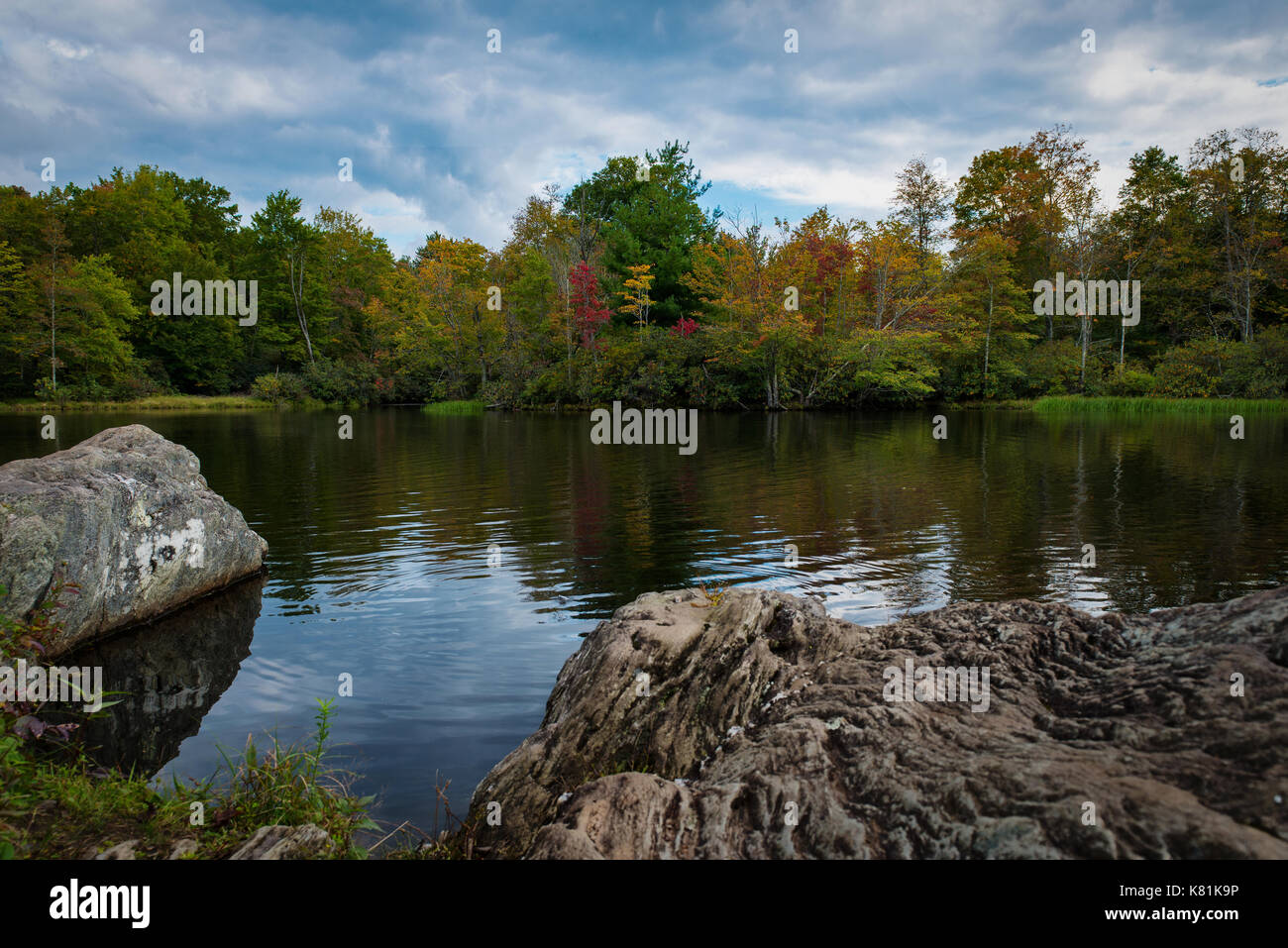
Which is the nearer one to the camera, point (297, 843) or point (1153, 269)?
point (297, 843)

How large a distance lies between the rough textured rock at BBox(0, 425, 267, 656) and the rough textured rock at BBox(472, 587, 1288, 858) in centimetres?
552

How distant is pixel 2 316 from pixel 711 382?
168 ft

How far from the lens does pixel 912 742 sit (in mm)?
3430

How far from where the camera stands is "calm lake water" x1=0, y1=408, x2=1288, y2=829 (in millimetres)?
6613

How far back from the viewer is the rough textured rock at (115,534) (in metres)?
6.98

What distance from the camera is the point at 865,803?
3.12m
